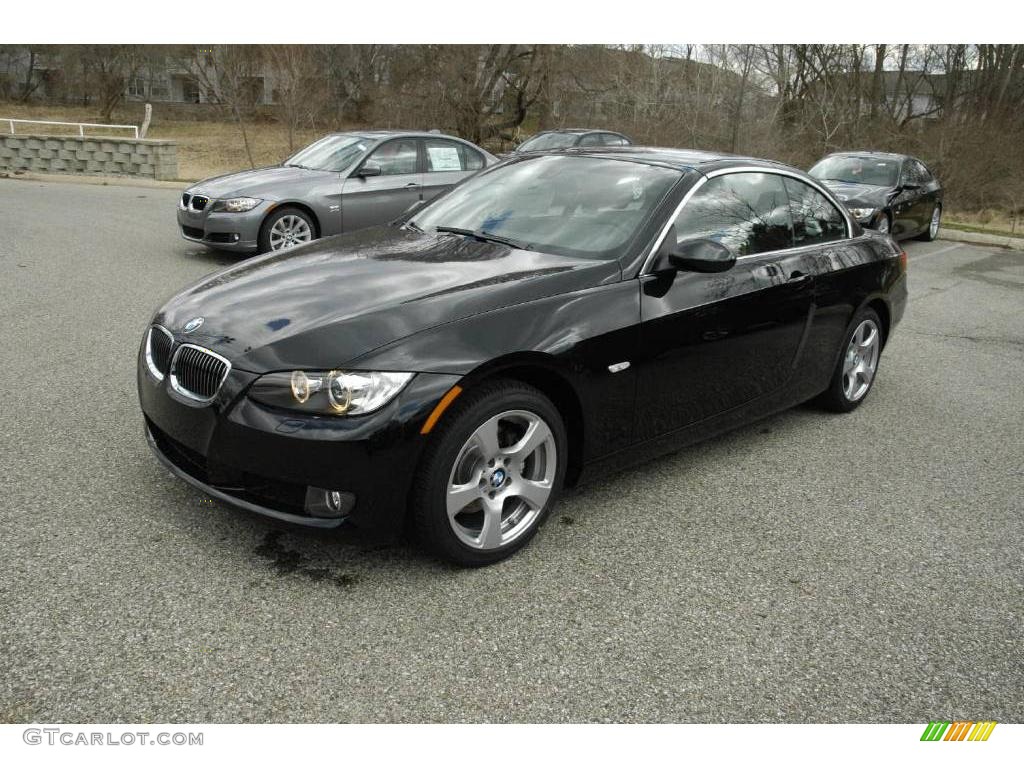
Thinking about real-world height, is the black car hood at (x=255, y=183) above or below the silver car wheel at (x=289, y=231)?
above

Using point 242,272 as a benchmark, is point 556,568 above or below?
below

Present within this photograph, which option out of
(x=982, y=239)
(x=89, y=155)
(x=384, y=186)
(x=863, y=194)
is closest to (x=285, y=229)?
(x=384, y=186)

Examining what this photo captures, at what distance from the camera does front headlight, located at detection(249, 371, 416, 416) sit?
9.67 ft

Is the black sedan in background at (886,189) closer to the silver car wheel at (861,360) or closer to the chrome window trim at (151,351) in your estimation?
the silver car wheel at (861,360)

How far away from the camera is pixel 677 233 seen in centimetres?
399

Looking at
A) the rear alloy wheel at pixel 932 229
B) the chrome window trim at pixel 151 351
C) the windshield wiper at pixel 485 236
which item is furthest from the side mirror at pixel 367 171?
the rear alloy wheel at pixel 932 229

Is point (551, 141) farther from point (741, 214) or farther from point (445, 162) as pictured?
point (741, 214)

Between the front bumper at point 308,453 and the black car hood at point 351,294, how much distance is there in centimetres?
19

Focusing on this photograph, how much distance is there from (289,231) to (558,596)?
7.32 meters

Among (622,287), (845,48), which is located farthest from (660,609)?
(845,48)

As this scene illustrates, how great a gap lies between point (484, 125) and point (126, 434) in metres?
26.7

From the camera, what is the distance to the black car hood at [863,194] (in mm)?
12845

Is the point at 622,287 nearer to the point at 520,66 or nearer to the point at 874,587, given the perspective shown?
the point at 874,587

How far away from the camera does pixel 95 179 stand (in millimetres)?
19016
